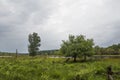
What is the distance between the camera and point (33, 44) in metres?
103

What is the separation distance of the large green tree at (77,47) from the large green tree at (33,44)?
30818 millimetres

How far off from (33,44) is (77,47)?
1458 inches

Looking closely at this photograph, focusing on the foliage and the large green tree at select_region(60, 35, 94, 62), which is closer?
the large green tree at select_region(60, 35, 94, 62)

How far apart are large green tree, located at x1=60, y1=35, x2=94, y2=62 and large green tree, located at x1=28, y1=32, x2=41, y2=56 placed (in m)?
30.8

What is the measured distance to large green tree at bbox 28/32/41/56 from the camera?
10188 cm

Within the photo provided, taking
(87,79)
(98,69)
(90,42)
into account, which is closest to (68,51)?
(90,42)

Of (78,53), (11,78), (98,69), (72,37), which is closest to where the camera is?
(11,78)

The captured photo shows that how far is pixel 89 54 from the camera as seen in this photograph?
6981 centimetres

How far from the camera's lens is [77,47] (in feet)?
227

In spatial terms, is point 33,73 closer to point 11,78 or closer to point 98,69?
point 11,78

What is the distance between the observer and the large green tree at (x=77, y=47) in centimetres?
6900

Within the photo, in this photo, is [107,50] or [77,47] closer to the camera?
[77,47]

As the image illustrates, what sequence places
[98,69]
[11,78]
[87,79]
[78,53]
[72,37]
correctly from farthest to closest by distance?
[72,37], [78,53], [98,69], [87,79], [11,78]

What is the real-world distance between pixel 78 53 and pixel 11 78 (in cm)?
5195
